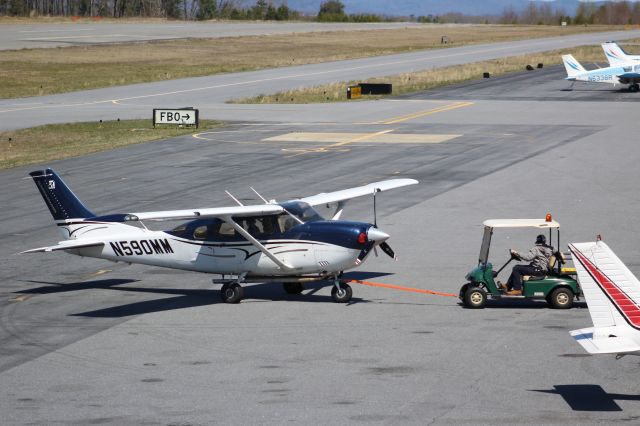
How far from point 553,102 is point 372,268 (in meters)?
50.9

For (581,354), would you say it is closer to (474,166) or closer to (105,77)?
(474,166)

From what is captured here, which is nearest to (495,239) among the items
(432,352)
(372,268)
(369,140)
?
(372,268)

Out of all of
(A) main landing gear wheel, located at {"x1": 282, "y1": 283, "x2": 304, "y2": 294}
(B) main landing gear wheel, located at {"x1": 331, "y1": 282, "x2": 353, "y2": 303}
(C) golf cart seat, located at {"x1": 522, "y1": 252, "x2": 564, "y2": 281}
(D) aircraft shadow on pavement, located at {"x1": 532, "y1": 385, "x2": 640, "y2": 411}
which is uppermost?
(C) golf cart seat, located at {"x1": 522, "y1": 252, "x2": 564, "y2": 281}

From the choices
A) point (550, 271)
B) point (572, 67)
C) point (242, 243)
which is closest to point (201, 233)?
point (242, 243)

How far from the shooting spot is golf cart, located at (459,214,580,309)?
23.4 m

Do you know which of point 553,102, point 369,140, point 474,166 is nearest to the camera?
point 474,166

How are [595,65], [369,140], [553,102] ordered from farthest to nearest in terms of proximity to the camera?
[595,65], [553,102], [369,140]

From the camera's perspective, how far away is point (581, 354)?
20.1 meters

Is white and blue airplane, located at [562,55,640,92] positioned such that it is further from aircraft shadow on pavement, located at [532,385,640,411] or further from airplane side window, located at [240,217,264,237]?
aircraft shadow on pavement, located at [532,385,640,411]

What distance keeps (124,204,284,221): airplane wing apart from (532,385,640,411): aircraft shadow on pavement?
8944 mm

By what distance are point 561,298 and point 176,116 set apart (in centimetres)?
Result: 4537

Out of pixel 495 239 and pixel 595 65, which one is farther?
pixel 595 65

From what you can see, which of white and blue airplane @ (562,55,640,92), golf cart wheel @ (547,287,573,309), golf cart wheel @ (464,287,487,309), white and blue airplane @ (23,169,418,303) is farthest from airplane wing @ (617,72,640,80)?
golf cart wheel @ (464,287,487,309)

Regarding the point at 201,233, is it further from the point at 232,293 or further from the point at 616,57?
the point at 616,57
